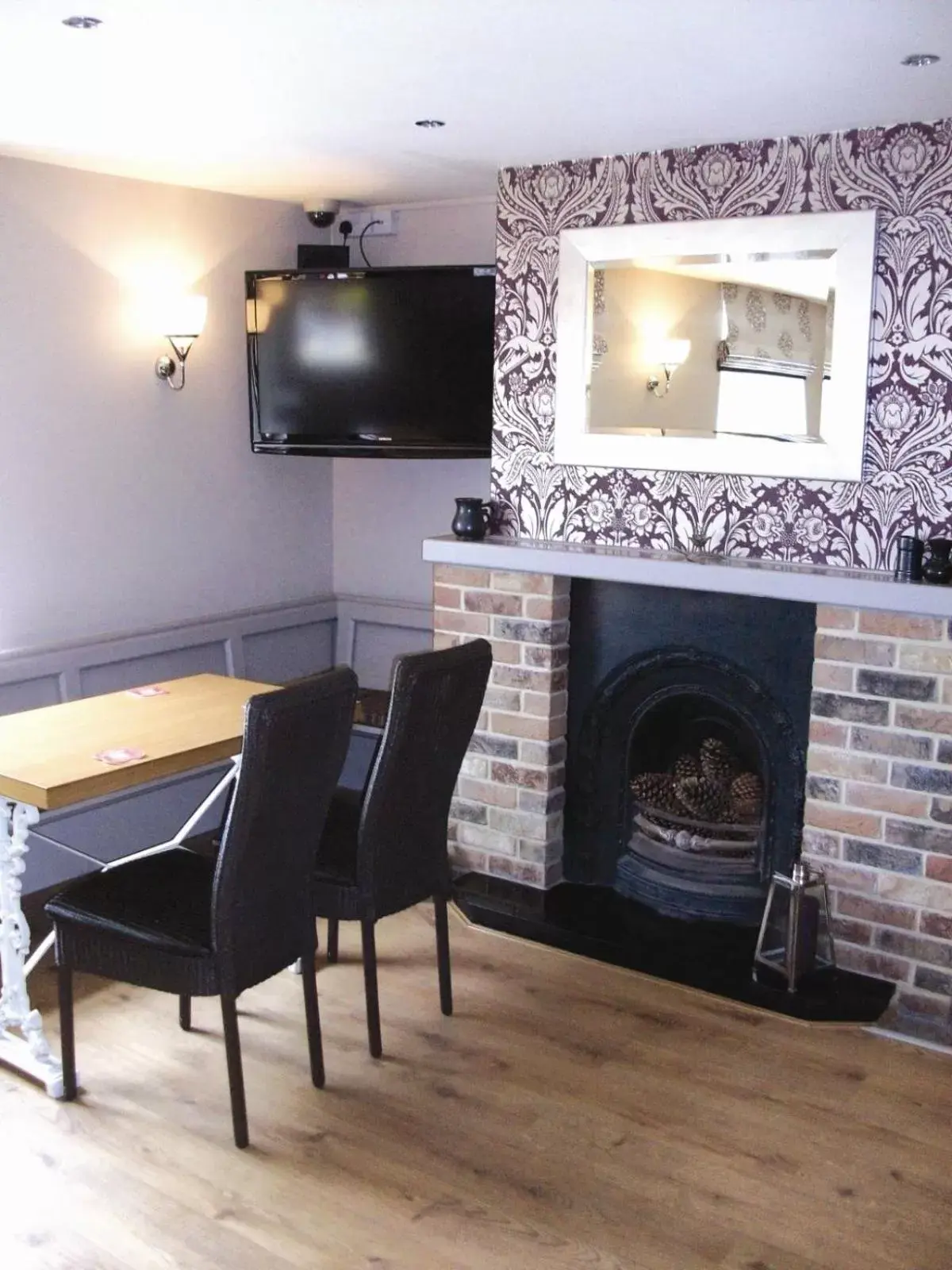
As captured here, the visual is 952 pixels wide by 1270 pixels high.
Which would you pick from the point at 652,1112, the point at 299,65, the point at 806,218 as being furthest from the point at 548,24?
the point at 652,1112

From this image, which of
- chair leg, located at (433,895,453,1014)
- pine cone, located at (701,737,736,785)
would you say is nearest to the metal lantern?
pine cone, located at (701,737,736,785)

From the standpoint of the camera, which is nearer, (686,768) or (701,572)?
(701,572)

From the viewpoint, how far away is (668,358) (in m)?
3.68

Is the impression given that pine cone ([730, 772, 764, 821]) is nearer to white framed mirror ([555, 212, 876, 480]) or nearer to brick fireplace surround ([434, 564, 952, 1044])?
brick fireplace surround ([434, 564, 952, 1044])

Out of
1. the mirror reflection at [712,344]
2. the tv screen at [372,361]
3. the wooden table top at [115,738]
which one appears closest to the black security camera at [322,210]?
the tv screen at [372,361]

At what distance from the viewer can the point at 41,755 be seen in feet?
9.41

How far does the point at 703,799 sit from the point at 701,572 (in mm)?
814

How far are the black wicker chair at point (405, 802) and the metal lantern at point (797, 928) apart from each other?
0.94 meters

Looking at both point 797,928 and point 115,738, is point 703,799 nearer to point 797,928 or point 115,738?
point 797,928

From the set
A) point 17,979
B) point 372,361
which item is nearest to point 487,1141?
point 17,979

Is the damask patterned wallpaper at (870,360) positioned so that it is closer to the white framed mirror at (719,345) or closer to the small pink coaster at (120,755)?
the white framed mirror at (719,345)

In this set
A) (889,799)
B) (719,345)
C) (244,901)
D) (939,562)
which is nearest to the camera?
(244,901)

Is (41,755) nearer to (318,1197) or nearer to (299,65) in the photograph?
(318,1197)

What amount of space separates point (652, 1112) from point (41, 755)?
1636 millimetres
